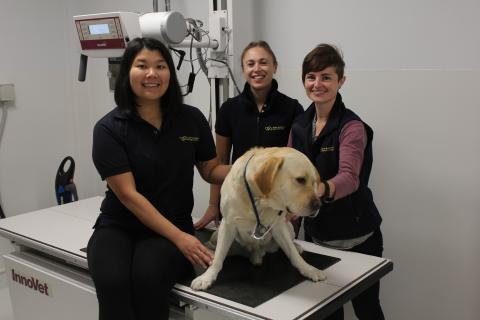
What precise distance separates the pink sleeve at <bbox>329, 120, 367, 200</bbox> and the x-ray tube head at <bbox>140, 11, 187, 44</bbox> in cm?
80

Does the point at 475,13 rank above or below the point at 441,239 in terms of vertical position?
above

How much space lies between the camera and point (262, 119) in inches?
77.3

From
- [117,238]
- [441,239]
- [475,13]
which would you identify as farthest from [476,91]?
[117,238]

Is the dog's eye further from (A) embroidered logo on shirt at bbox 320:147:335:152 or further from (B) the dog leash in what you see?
(A) embroidered logo on shirt at bbox 320:147:335:152

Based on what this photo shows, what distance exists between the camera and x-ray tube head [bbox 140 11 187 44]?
1.90m

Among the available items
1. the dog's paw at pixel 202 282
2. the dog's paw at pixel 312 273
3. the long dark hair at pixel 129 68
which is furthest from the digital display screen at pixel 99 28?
Answer: the dog's paw at pixel 312 273

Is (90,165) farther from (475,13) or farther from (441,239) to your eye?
(475,13)

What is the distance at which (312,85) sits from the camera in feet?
5.58

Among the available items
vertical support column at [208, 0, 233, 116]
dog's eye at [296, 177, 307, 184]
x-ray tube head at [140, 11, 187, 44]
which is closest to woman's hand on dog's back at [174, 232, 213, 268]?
dog's eye at [296, 177, 307, 184]

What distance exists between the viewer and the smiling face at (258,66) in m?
1.90

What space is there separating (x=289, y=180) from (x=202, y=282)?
434mm

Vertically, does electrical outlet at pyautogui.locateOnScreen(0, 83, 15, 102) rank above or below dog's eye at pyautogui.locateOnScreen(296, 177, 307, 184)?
above

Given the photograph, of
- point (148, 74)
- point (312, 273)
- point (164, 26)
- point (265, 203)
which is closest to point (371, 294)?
point (312, 273)

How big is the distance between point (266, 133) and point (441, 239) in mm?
923
